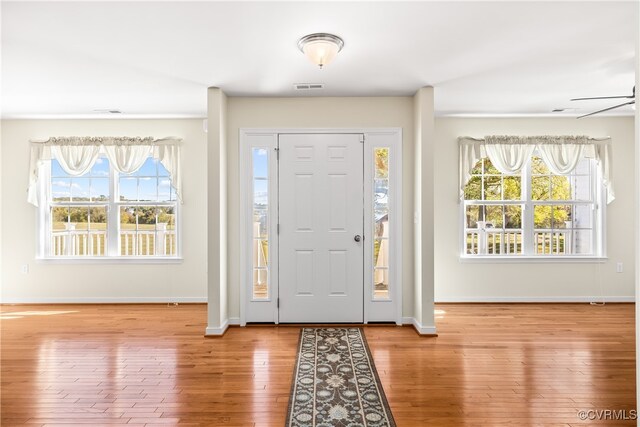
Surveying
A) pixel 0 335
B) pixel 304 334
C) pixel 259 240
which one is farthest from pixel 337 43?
pixel 0 335

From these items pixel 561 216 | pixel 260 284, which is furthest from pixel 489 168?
pixel 260 284

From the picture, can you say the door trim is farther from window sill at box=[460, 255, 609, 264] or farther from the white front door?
window sill at box=[460, 255, 609, 264]

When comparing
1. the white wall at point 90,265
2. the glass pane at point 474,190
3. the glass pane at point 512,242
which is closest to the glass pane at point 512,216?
the glass pane at point 512,242

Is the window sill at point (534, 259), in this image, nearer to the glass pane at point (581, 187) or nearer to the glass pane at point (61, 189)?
the glass pane at point (581, 187)

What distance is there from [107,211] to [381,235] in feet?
12.9

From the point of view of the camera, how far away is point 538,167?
558 cm

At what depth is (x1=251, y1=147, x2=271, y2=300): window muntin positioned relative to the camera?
455 cm

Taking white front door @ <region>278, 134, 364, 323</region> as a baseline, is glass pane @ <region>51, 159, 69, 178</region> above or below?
above

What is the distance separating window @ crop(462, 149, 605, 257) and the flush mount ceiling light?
339 cm

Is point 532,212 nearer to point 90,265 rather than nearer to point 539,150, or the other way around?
point 539,150

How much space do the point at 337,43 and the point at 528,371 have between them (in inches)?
121

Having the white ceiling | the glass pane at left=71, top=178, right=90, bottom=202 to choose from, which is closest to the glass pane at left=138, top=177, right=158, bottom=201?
the glass pane at left=71, top=178, right=90, bottom=202

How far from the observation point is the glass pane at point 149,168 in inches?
221

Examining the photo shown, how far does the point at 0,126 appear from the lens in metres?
5.54
